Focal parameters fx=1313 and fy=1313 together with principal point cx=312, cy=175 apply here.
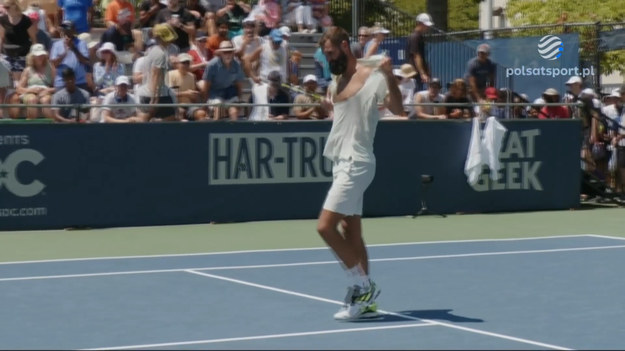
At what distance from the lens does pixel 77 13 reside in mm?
21266

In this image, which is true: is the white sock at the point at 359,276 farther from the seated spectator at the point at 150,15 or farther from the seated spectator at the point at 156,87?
the seated spectator at the point at 150,15

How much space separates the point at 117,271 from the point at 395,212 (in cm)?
A: 692

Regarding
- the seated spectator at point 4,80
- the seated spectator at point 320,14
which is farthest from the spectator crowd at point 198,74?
the seated spectator at point 320,14

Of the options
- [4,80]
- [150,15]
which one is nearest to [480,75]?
[150,15]

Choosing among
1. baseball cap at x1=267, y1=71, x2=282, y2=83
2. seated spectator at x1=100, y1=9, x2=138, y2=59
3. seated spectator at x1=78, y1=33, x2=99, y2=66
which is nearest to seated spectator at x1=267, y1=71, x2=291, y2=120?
baseball cap at x1=267, y1=71, x2=282, y2=83

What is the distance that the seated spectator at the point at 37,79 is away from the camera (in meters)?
17.7

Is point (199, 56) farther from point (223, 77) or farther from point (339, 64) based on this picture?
point (339, 64)

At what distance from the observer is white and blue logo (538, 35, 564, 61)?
2375 cm

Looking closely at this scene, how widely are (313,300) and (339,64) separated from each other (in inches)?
85.6

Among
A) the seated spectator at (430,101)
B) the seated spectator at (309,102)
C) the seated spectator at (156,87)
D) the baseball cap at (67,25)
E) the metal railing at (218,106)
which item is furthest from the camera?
the baseball cap at (67,25)

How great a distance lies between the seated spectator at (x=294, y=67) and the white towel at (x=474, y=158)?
133 inches

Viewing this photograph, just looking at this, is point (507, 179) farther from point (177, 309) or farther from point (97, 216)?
point (177, 309)

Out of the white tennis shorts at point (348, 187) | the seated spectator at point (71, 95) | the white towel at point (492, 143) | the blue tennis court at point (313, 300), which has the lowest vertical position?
the blue tennis court at point (313, 300)

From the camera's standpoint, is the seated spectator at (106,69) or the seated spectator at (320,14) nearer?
the seated spectator at (106,69)
